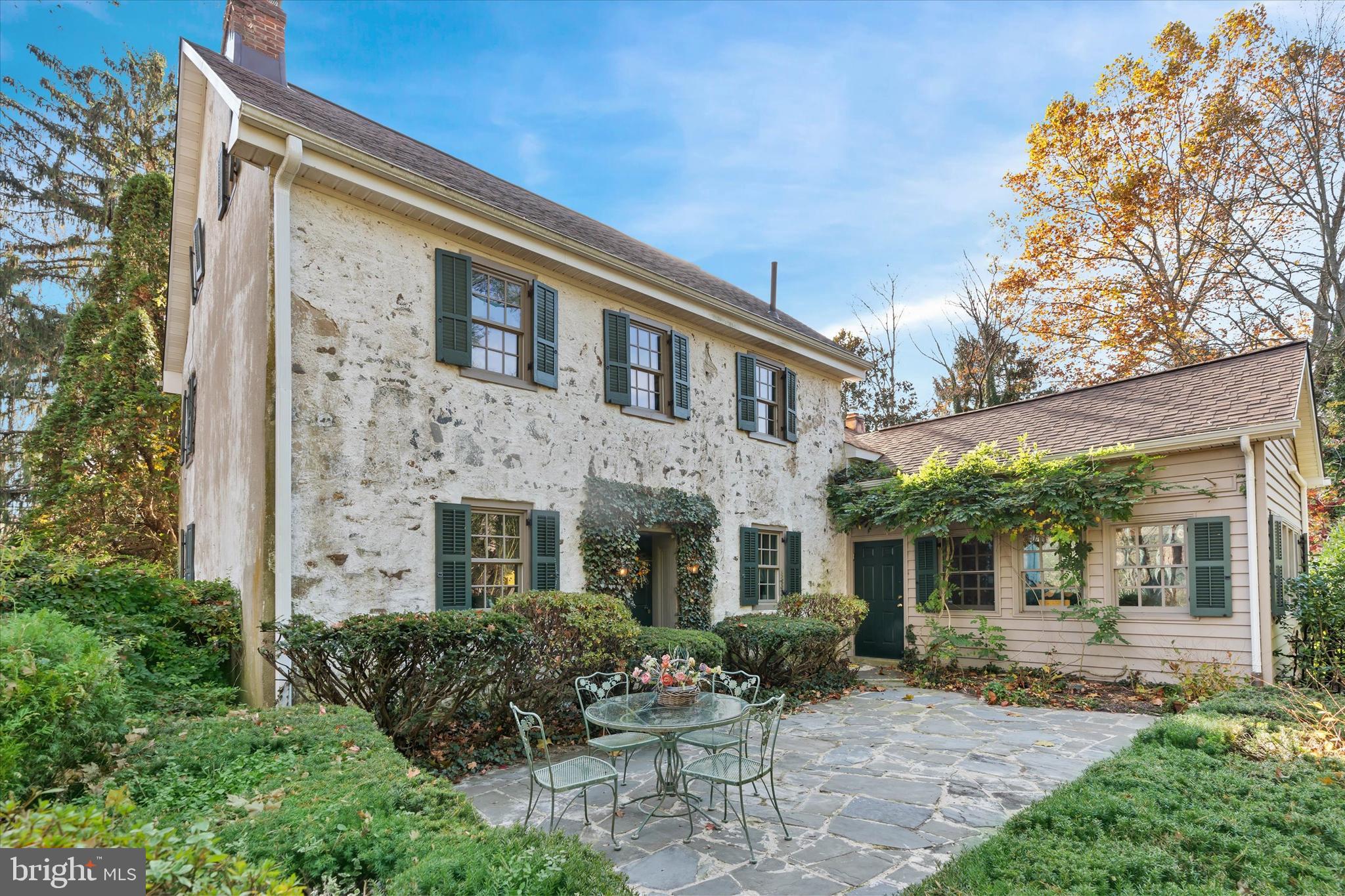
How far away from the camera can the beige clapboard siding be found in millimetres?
8695

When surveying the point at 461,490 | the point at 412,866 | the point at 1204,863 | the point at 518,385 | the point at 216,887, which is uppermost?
the point at 518,385

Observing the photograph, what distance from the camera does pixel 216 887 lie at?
1.93m

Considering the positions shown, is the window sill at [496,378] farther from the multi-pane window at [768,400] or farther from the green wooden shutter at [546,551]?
the multi-pane window at [768,400]

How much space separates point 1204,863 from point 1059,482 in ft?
23.2

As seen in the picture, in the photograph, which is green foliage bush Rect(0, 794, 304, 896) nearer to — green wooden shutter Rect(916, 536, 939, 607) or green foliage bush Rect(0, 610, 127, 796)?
green foliage bush Rect(0, 610, 127, 796)

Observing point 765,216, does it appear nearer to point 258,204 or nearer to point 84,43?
point 258,204

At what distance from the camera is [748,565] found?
10711 millimetres

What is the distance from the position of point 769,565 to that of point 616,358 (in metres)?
4.43

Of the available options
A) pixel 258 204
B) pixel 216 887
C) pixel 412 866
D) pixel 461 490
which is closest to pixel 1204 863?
pixel 412 866

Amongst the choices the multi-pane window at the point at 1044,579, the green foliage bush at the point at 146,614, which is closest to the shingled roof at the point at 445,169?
the green foliage bush at the point at 146,614

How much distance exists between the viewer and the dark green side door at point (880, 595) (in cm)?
1201

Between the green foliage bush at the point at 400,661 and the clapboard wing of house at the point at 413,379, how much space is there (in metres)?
0.69

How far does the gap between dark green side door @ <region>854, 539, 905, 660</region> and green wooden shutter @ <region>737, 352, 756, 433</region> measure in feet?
11.3

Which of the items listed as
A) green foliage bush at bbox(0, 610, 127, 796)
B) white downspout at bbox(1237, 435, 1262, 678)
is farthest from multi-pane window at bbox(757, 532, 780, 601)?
green foliage bush at bbox(0, 610, 127, 796)
